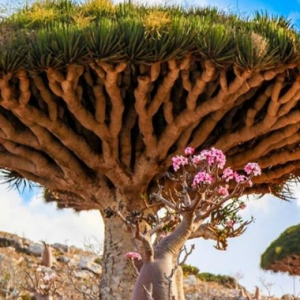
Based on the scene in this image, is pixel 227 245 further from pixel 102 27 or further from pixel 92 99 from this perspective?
pixel 102 27

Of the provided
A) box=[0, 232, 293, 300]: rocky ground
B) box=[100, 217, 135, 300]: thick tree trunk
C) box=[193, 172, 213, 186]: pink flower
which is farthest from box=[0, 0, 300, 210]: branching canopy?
box=[0, 232, 293, 300]: rocky ground

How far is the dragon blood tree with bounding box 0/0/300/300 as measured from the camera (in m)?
7.87

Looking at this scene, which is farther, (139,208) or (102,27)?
(139,208)

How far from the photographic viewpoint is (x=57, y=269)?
18.1 m

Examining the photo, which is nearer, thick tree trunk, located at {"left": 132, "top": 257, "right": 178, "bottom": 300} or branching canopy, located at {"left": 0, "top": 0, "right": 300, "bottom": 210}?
thick tree trunk, located at {"left": 132, "top": 257, "right": 178, "bottom": 300}

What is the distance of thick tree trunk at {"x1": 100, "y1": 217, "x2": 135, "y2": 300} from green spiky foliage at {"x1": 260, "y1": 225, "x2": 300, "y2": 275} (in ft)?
29.0

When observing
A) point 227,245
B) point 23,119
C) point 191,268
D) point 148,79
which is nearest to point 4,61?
point 23,119

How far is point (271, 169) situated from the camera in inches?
395

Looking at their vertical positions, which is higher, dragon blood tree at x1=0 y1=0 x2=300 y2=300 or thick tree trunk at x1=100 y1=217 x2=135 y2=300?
dragon blood tree at x1=0 y1=0 x2=300 y2=300

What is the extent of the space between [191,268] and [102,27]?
47.7ft

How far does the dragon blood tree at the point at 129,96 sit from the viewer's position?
787 centimetres

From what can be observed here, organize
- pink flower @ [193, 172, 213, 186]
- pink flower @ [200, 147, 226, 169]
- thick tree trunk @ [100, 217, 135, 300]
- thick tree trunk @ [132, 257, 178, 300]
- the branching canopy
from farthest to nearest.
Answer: thick tree trunk @ [100, 217, 135, 300] < the branching canopy < pink flower @ [200, 147, 226, 169] < pink flower @ [193, 172, 213, 186] < thick tree trunk @ [132, 257, 178, 300]

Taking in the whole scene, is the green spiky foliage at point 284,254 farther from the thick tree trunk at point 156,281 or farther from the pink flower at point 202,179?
the thick tree trunk at point 156,281

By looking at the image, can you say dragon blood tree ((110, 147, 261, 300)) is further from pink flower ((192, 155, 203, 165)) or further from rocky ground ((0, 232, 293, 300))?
rocky ground ((0, 232, 293, 300))
